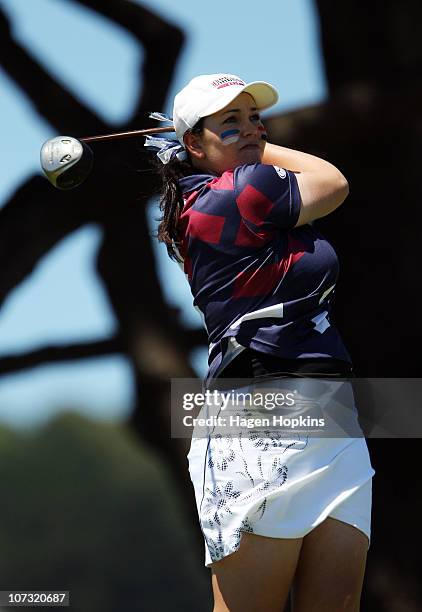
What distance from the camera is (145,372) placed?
165 inches

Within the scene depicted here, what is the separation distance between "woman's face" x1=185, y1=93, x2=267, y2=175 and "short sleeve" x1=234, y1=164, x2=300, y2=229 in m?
0.13

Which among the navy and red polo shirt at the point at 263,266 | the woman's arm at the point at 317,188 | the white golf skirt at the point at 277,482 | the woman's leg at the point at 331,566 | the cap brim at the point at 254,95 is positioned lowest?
the woman's leg at the point at 331,566

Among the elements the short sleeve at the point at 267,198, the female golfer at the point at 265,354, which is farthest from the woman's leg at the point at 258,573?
the short sleeve at the point at 267,198

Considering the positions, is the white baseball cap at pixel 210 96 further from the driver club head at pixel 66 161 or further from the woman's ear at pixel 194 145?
the driver club head at pixel 66 161

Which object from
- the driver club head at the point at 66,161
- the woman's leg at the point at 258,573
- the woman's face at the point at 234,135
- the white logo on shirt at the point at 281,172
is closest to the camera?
the woman's leg at the point at 258,573

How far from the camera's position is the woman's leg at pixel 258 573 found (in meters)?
2.20

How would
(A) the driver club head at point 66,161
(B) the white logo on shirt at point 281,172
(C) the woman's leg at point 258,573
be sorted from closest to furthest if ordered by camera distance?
(C) the woman's leg at point 258,573, (B) the white logo on shirt at point 281,172, (A) the driver club head at point 66,161

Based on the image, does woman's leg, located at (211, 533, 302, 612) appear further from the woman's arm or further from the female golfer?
the woman's arm

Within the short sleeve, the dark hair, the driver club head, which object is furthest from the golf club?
the short sleeve

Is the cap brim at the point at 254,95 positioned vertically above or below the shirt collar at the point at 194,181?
above

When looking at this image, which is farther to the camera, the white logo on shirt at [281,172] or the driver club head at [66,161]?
the driver club head at [66,161]

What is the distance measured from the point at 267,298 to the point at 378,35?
2321 mm

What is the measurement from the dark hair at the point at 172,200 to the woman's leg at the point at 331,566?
1.93 ft

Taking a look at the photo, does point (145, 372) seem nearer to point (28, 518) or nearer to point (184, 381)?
point (184, 381)
